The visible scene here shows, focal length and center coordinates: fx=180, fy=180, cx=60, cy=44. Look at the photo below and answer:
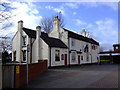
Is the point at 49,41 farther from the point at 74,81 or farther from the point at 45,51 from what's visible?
the point at 74,81

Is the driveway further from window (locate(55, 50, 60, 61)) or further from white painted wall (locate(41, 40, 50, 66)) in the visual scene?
window (locate(55, 50, 60, 61))

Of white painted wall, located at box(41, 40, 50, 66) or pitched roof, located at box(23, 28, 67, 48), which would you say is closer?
white painted wall, located at box(41, 40, 50, 66)

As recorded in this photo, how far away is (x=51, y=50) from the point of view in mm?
27938

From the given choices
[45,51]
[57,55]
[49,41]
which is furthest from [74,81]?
[49,41]

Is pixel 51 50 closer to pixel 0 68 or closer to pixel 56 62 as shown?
pixel 56 62

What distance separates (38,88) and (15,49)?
21285 mm

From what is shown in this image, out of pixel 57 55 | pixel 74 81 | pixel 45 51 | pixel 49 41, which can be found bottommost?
pixel 74 81

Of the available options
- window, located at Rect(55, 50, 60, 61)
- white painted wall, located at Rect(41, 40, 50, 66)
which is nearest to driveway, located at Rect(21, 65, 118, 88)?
white painted wall, located at Rect(41, 40, 50, 66)

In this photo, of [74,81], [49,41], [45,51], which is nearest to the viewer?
[74,81]

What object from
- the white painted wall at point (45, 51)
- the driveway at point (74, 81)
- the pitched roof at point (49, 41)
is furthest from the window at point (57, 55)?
the driveway at point (74, 81)

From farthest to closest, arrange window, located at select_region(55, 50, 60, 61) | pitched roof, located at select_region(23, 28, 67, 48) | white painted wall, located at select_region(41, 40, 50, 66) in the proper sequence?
window, located at select_region(55, 50, 60, 61), pitched roof, located at select_region(23, 28, 67, 48), white painted wall, located at select_region(41, 40, 50, 66)

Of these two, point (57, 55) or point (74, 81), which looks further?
point (57, 55)

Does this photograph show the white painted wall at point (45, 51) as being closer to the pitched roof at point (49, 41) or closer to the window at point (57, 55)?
the pitched roof at point (49, 41)

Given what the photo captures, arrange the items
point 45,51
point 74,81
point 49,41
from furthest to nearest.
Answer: point 49,41, point 45,51, point 74,81
